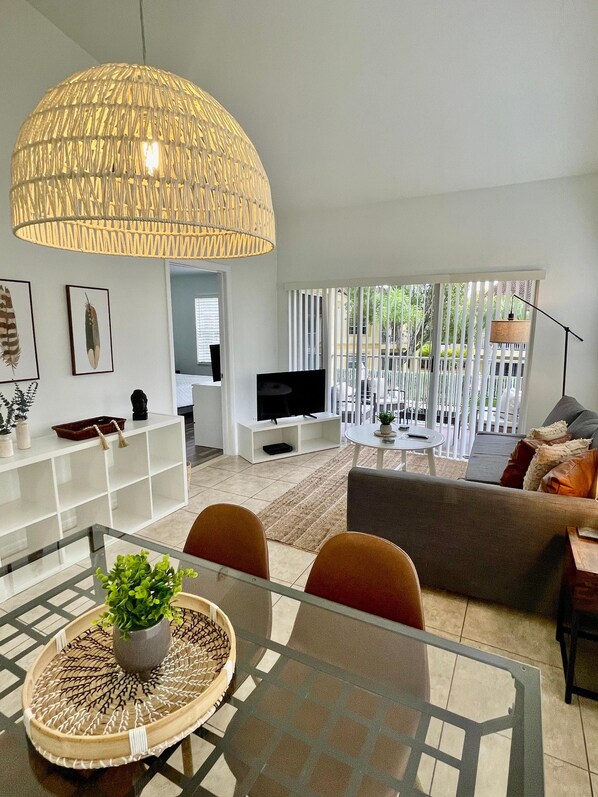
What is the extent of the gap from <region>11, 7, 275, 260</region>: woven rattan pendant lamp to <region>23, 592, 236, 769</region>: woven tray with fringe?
1.03m

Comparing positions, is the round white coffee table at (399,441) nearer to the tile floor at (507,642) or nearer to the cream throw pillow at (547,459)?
the tile floor at (507,642)

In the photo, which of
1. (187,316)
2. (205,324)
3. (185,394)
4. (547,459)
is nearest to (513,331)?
(547,459)

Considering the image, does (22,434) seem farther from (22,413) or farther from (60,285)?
(60,285)

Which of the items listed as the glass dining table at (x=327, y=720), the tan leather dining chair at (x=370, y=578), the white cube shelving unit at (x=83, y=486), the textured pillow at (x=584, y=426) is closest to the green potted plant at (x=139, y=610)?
the glass dining table at (x=327, y=720)

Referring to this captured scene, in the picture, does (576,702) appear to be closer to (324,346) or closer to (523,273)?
(523,273)

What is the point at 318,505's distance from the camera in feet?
12.0

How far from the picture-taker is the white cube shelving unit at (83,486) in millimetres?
2607

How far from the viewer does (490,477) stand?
3.12 meters

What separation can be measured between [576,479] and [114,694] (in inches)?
86.4

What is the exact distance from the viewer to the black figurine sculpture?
3.41 m

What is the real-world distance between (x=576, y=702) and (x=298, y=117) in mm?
4423

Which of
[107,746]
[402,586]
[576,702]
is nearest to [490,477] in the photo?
[576,702]

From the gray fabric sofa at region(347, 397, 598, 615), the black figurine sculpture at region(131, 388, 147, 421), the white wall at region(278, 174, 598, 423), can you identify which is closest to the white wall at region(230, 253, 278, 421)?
the white wall at region(278, 174, 598, 423)

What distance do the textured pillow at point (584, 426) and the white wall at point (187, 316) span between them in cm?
626
